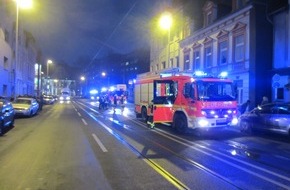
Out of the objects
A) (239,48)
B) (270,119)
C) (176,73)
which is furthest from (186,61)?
(270,119)

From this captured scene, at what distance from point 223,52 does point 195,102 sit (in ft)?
53.4

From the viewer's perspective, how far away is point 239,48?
27.8 meters

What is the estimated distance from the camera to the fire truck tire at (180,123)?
52.6ft

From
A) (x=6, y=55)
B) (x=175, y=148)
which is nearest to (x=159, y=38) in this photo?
(x=6, y=55)

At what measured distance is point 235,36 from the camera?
1104 inches

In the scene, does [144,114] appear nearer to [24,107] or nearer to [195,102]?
[195,102]

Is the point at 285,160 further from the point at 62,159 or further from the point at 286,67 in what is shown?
the point at 286,67

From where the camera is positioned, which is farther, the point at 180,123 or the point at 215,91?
the point at 180,123

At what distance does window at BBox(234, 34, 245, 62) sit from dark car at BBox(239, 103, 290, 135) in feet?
39.0

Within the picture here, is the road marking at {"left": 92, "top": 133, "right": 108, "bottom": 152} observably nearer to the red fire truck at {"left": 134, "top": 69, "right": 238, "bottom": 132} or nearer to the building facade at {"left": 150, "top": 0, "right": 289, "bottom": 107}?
the red fire truck at {"left": 134, "top": 69, "right": 238, "bottom": 132}

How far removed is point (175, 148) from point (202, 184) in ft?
15.2

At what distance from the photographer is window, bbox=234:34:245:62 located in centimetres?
2723

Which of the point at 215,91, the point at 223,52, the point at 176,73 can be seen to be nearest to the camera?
the point at 215,91

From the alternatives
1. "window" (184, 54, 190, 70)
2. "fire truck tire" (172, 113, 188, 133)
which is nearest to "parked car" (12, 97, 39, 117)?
"fire truck tire" (172, 113, 188, 133)
